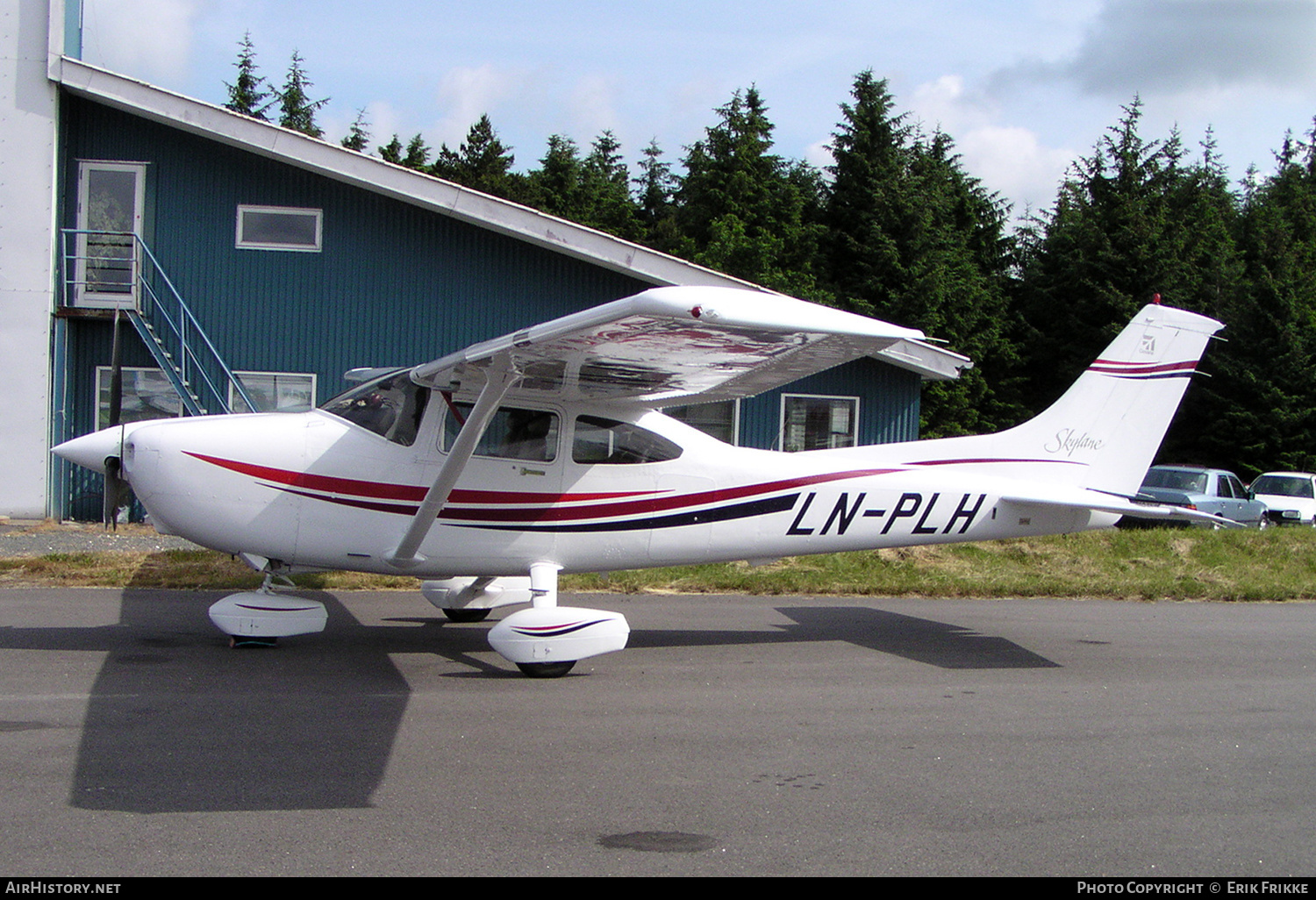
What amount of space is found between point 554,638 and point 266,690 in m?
1.80

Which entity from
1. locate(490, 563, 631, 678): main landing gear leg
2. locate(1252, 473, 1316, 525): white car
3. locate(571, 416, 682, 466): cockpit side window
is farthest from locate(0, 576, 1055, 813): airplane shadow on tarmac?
locate(1252, 473, 1316, 525): white car

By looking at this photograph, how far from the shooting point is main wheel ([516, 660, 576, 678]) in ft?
23.9

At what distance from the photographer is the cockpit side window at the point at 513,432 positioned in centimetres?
778

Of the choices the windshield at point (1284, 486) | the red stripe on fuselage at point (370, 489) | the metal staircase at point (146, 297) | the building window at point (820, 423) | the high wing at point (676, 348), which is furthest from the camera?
the windshield at point (1284, 486)

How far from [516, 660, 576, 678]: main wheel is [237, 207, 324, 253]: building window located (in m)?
9.88

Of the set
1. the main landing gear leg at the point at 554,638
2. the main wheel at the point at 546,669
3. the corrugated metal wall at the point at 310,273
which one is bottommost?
the main wheel at the point at 546,669

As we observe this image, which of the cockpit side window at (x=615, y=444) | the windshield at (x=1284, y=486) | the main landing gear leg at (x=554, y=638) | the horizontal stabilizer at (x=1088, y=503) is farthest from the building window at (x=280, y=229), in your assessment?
the windshield at (x=1284, y=486)

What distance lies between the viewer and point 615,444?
816 cm

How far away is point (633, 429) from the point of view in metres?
8.23

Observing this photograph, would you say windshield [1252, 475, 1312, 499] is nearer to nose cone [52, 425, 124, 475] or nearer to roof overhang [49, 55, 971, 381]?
roof overhang [49, 55, 971, 381]

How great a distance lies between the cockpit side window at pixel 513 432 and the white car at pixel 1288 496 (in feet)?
73.1

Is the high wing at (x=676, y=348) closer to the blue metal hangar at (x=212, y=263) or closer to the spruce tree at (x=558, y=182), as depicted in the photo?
the blue metal hangar at (x=212, y=263)

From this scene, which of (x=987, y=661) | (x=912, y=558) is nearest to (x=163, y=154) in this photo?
(x=912, y=558)

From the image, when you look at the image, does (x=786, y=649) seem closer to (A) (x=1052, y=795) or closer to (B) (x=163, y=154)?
(A) (x=1052, y=795)
